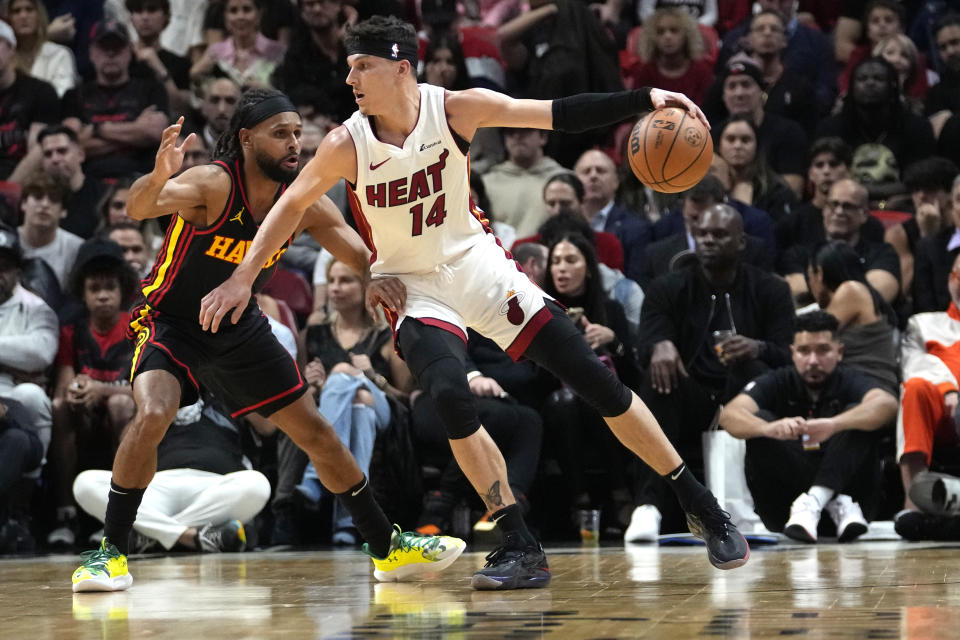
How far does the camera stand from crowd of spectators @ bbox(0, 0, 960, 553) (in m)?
7.42

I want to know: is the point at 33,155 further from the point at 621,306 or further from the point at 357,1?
the point at 621,306

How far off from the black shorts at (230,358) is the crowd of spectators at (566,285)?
2.85ft

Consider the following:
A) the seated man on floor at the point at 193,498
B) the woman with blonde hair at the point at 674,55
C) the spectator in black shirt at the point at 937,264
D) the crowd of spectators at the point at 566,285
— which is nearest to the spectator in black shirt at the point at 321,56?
the crowd of spectators at the point at 566,285

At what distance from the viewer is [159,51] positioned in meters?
11.3

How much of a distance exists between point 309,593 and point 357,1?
7.32 m

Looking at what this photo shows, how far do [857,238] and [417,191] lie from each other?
4623 mm

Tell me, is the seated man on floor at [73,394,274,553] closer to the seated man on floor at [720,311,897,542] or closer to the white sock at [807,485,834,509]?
the seated man on floor at [720,311,897,542]

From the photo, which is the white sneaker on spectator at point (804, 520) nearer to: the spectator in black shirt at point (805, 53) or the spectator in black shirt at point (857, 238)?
the spectator in black shirt at point (857, 238)

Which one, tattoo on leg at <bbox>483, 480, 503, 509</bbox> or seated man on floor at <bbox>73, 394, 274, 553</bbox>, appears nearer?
tattoo on leg at <bbox>483, 480, 503, 509</bbox>

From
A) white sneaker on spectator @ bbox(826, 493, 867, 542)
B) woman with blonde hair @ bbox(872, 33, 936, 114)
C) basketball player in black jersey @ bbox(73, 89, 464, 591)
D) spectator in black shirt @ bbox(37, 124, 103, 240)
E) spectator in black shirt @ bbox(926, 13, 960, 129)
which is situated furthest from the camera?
woman with blonde hair @ bbox(872, 33, 936, 114)

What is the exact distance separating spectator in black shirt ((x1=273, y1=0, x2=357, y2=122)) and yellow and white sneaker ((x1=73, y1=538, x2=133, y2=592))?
587cm

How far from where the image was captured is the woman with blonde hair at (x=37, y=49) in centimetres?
1090

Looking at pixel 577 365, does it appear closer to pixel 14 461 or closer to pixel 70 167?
pixel 14 461

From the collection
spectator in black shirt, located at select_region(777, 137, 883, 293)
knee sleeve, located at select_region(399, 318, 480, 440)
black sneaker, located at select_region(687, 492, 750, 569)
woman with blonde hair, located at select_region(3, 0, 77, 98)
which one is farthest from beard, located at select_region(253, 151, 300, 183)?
woman with blonde hair, located at select_region(3, 0, 77, 98)
